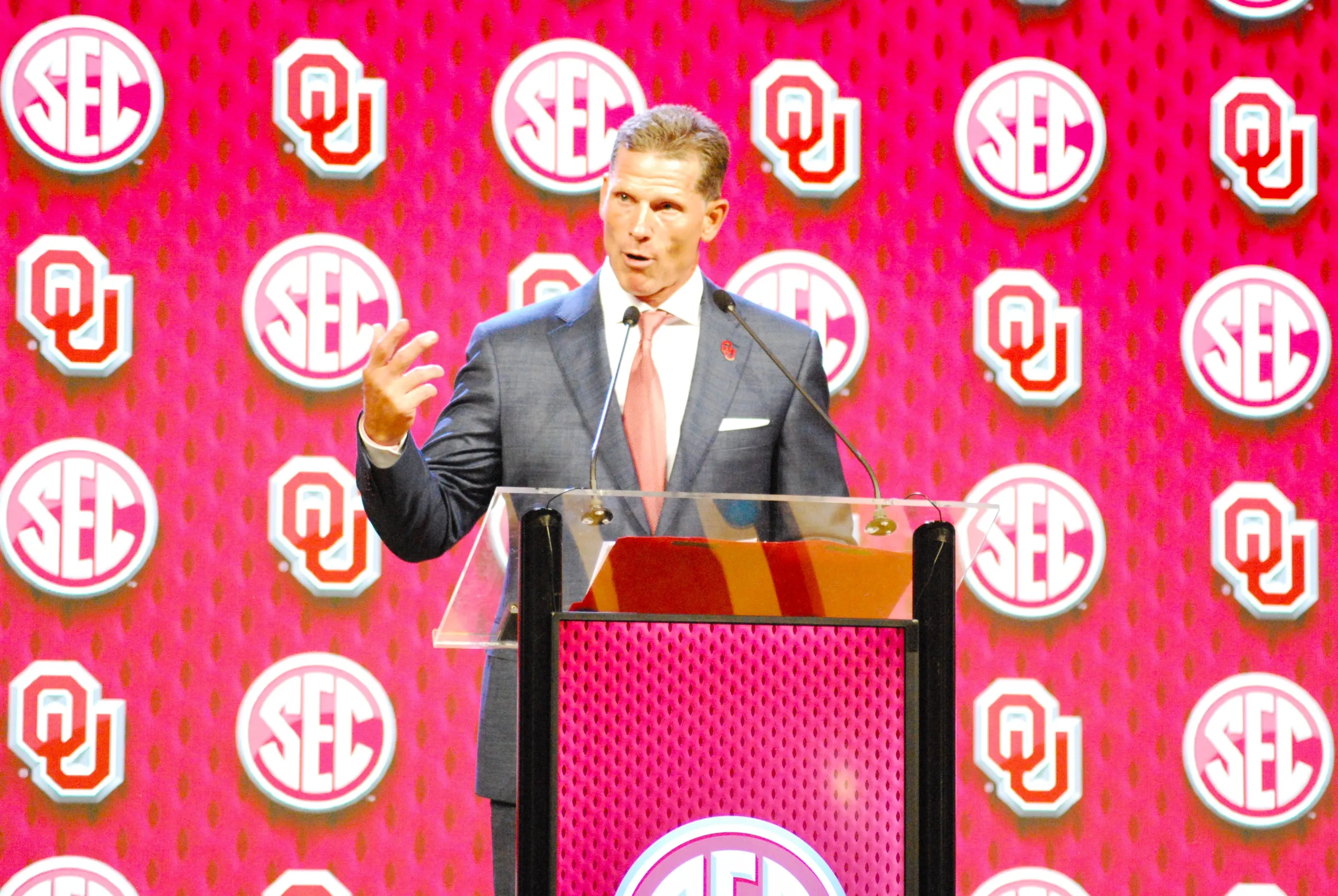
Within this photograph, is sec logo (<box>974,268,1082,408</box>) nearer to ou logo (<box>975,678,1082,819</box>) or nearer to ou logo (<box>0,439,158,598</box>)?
ou logo (<box>975,678,1082,819</box>)

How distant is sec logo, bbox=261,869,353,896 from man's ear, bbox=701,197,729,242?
1566 millimetres

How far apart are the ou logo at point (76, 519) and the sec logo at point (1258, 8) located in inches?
101

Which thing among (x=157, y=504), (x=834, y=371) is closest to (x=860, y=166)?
(x=834, y=371)

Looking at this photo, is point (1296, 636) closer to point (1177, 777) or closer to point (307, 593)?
point (1177, 777)

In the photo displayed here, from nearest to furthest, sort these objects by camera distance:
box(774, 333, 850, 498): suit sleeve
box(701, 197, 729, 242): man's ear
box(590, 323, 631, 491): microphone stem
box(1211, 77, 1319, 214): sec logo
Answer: box(590, 323, 631, 491): microphone stem → box(774, 333, 850, 498): suit sleeve → box(701, 197, 729, 242): man's ear → box(1211, 77, 1319, 214): sec logo

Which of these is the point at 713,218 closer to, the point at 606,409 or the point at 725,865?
the point at 606,409

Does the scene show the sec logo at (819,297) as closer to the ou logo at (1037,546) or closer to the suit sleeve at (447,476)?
the ou logo at (1037,546)

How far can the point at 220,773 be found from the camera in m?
2.83

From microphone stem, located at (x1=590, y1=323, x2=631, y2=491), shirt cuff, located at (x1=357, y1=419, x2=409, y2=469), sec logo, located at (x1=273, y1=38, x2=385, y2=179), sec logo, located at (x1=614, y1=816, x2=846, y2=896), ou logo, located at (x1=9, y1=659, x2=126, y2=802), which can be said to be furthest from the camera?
sec logo, located at (x1=273, y1=38, x2=385, y2=179)

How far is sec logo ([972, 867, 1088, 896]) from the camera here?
9.80ft

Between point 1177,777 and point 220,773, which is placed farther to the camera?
point 1177,777

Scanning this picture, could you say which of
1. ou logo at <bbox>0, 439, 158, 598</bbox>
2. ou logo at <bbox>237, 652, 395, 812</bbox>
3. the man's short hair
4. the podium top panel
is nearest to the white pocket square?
the man's short hair

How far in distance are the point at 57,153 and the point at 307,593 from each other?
1035mm

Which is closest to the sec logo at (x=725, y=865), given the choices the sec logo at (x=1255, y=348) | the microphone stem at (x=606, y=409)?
the microphone stem at (x=606, y=409)
